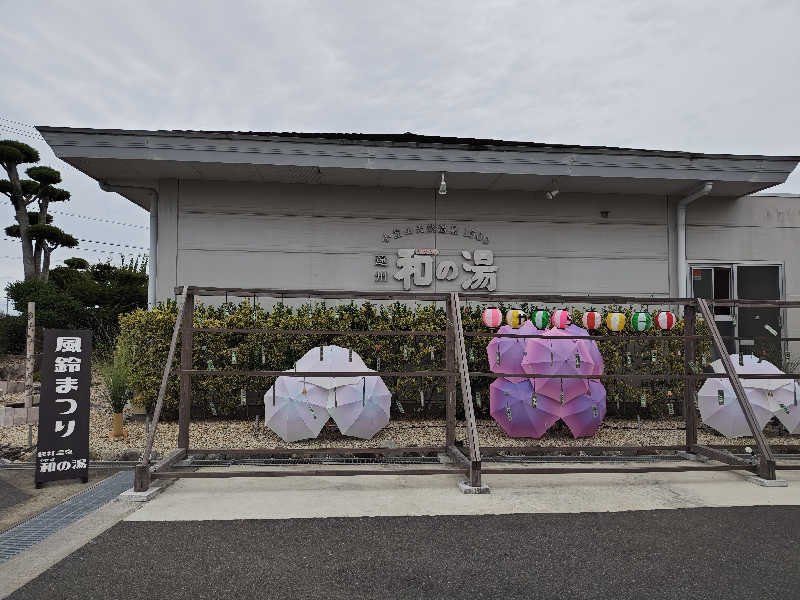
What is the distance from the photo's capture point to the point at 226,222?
9383 mm

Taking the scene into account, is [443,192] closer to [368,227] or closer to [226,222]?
[368,227]

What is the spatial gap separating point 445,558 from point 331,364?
3589 mm

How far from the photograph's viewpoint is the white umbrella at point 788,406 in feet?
22.8

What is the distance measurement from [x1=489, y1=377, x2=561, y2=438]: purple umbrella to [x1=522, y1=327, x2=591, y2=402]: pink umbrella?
0.44ft

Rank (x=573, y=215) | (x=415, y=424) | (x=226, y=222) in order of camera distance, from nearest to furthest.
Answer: (x=415, y=424) < (x=226, y=222) < (x=573, y=215)

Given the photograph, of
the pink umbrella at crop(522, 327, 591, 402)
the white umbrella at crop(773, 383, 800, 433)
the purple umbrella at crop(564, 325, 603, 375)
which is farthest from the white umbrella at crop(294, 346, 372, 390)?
the white umbrella at crop(773, 383, 800, 433)

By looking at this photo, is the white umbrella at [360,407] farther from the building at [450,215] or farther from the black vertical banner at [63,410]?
the building at [450,215]

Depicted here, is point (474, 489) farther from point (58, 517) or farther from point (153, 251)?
point (153, 251)

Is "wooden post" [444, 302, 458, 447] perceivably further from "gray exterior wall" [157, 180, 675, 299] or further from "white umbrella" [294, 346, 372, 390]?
"gray exterior wall" [157, 180, 675, 299]

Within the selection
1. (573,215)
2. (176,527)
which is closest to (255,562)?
(176,527)

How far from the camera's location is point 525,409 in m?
6.94

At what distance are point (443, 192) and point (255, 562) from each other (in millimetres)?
6674

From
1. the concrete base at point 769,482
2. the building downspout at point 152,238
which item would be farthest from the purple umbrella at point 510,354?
the building downspout at point 152,238

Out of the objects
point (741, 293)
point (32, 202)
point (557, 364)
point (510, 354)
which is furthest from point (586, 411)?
point (32, 202)
